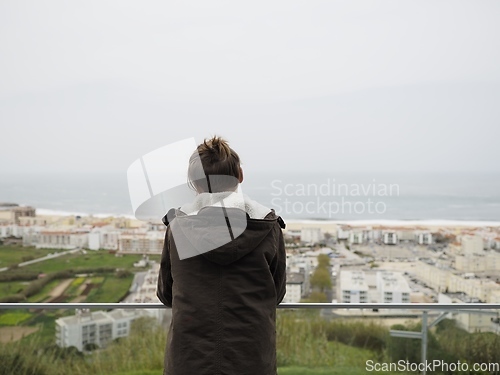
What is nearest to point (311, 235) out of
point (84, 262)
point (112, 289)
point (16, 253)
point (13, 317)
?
point (112, 289)

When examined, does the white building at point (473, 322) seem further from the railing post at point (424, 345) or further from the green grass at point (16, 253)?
the green grass at point (16, 253)

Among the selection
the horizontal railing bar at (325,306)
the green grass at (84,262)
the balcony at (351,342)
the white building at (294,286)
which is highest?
the green grass at (84,262)

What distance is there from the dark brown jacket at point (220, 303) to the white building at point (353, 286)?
1.58 meters

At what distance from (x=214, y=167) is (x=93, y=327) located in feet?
4.46

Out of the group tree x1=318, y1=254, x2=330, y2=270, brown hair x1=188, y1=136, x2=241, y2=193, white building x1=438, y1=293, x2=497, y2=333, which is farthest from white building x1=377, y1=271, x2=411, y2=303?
brown hair x1=188, y1=136, x2=241, y2=193

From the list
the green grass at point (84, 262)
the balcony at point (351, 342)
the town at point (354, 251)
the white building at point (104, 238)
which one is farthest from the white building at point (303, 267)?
the white building at point (104, 238)

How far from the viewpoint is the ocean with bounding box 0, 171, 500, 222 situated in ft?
9.10

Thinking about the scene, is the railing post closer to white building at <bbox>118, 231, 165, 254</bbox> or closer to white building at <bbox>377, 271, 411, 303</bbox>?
white building at <bbox>377, 271, 411, 303</bbox>

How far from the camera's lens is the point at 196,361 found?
1258 mm

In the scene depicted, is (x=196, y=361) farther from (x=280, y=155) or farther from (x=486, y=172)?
(x=486, y=172)

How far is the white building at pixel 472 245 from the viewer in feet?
9.11

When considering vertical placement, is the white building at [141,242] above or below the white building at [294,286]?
above

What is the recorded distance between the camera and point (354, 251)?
2.83 metres

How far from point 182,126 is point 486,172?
6.08ft
